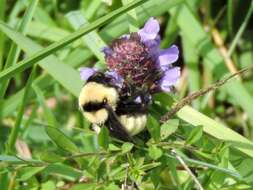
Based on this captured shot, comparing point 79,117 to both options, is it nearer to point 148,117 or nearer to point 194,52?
point 194,52

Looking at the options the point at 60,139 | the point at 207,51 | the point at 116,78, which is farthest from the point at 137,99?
the point at 207,51

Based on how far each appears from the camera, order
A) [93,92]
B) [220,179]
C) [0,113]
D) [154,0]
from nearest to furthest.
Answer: [93,92]
[220,179]
[154,0]
[0,113]

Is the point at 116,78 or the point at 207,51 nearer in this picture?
the point at 116,78

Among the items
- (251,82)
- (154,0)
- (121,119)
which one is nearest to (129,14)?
(154,0)

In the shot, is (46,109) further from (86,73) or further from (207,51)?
(207,51)

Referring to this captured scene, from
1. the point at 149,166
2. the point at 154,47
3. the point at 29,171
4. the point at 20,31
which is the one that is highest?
the point at 20,31

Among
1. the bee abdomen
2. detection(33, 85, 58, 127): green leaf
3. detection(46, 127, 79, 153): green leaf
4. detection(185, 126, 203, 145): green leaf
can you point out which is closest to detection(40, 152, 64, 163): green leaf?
detection(46, 127, 79, 153): green leaf
